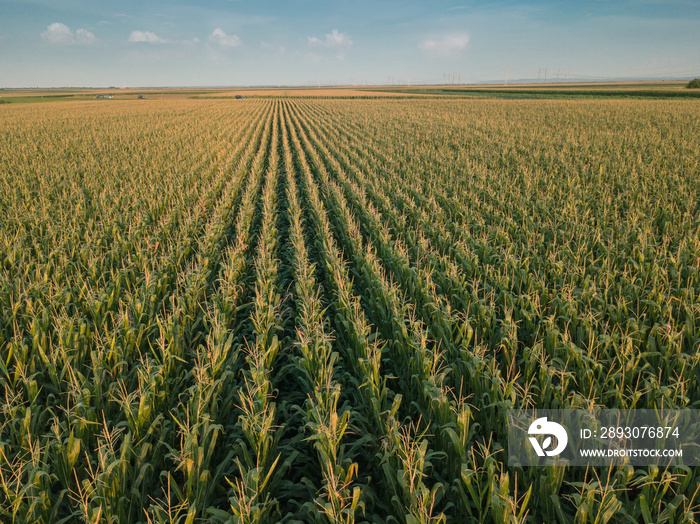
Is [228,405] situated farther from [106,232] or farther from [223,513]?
[106,232]

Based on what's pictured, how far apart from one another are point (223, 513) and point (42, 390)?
277 centimetres

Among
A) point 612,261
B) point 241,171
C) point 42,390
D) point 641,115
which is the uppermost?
point 641,115

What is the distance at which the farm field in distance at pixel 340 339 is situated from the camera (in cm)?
286

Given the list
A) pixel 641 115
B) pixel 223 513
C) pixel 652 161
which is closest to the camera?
pixel 223 513

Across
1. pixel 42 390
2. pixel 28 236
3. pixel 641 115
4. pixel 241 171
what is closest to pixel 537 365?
pixel 42 390

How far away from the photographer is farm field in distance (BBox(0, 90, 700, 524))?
2.86m

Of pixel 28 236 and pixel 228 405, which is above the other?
pixel 28 236

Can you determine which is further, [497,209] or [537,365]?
[497,209]

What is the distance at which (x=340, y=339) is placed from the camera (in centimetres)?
521

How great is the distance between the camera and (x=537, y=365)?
169 inches

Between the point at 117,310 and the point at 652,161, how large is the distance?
17.1 m

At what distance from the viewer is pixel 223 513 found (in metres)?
2.67

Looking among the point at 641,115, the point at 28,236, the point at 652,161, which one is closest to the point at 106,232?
the point at 28,236

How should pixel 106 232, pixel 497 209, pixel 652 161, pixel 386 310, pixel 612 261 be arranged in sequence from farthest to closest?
pixel 652 161, pixel 497 209, pixel 106 232, pixel 612 261, pixel 386 310
